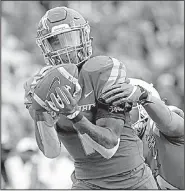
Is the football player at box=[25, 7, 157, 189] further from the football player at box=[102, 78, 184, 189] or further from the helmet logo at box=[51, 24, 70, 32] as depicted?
the football player at box=[102, 78, 184, 189]

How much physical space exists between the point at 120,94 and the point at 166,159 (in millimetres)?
782

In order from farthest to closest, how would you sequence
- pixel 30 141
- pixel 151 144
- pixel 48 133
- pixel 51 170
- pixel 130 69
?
1. pixel 130 69
2. pixel 30 141
3. pixel 51 170
4. pixel 151 144
5. pixel 48 133

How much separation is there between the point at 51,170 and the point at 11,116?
488 millimetres

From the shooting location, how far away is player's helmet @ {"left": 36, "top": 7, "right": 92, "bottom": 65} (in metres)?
1.24

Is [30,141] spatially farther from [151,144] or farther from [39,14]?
[151,144]

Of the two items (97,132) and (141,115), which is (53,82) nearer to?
(97,132)

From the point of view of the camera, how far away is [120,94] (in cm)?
114

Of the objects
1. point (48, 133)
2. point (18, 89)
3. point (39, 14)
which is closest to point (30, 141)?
point (18, 89)

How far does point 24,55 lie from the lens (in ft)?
11.0

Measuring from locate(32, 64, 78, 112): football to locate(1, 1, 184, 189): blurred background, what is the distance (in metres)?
1.82

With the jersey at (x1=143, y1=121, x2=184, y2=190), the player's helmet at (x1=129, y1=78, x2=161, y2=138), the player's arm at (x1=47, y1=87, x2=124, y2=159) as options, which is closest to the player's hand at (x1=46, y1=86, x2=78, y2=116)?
the player's arm at (x1=47, y1=87, x2=124, y2=159)

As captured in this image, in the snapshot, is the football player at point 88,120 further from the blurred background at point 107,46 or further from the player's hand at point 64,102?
Answer: the blurred background at point 107,46

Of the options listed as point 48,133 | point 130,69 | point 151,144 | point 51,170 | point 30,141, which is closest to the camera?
point 48,133

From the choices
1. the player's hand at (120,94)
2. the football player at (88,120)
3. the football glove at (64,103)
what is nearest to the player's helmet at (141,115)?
the football player at (88,120)
